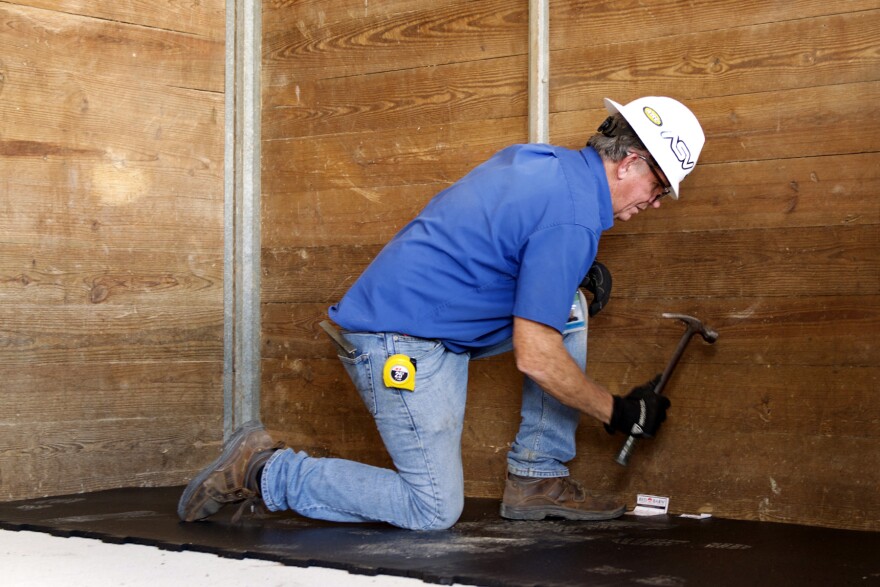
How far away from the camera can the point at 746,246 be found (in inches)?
105

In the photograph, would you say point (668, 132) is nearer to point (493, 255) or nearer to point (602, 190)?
point (602, 190)

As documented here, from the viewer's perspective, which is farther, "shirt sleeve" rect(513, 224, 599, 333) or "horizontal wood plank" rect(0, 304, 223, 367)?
"horizontal wood plank" rect(0, 304, 223, 367)

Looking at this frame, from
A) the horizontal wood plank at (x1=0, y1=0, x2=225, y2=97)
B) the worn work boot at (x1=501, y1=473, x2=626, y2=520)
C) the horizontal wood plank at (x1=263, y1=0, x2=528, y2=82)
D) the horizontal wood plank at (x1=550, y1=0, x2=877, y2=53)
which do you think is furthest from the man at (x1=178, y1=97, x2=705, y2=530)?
the horizontal wood plank at (x1=0, y1=0, x2=225, y2=97)

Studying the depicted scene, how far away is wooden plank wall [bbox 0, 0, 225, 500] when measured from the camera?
118 inches

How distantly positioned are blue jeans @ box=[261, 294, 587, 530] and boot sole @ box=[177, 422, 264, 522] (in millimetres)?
99

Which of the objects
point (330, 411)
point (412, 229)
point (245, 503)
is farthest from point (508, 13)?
point (245, 503)

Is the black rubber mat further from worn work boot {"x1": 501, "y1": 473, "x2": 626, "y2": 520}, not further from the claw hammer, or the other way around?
the claw hammer

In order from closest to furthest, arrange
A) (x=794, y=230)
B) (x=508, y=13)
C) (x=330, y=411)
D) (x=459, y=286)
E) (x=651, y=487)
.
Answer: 1. (x=459, y=286)
2. (x=794, y=230)
3. (x=651, y=487)
4. (x=508, y=13)
5. (x=330, y=411)

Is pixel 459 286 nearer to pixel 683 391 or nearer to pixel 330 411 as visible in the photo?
pixel 683 391

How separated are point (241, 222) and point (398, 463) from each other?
1.22 meters

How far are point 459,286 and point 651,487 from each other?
86 centimetres

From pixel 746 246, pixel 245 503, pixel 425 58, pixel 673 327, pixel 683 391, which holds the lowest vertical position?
pixel 245 503

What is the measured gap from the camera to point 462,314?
2.48 m

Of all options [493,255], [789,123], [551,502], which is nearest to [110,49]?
[493,255]
